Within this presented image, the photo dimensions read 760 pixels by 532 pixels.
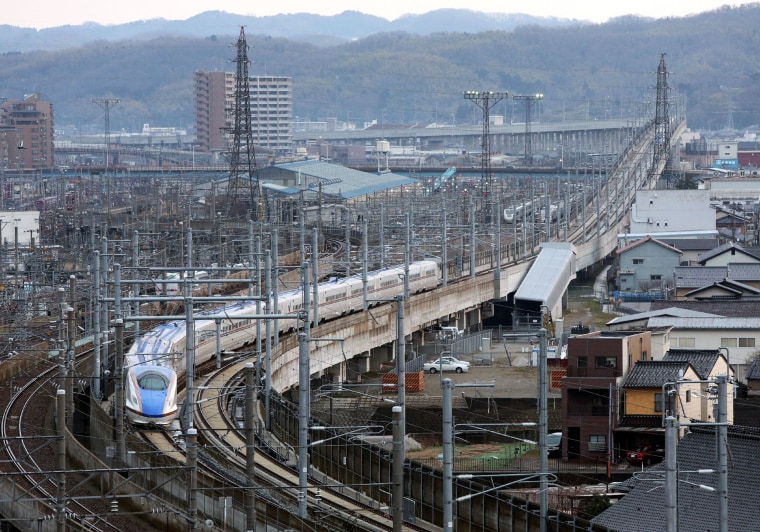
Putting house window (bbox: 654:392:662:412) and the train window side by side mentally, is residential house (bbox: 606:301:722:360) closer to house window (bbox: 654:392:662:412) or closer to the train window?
house window (bbox: 654:392:662:412)

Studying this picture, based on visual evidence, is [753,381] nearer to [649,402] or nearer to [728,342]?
[649,402]

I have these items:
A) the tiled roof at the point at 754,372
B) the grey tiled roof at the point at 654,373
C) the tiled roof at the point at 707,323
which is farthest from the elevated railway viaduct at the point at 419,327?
the tiled roof at the point at 754,372

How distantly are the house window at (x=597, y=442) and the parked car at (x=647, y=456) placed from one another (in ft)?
1.11

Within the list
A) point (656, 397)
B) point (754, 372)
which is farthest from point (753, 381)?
point (656, 397)

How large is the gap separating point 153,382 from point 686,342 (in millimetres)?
7505

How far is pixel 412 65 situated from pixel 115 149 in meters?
59.7

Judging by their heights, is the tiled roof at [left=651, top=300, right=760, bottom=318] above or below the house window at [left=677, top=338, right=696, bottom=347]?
above

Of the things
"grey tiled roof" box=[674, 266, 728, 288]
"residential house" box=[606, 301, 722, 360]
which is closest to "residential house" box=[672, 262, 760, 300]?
"grey tiled roof" box=[674, 266, 728, 288]

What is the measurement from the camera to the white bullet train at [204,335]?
12.8m

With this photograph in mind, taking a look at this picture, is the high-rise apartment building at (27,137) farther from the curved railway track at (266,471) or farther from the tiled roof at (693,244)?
the curved railway track at (266,471)

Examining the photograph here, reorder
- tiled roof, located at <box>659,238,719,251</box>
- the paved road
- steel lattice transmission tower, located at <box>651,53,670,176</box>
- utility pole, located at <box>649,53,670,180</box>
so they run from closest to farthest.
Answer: the paved road, tiled roof, located at <box>659,238,719,251</box>, utility pole, located at <box>649,53,670,180</box>, steel lattice transmission tower, located at <box>651,53,670,176</box>

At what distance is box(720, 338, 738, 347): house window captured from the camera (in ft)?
57.7

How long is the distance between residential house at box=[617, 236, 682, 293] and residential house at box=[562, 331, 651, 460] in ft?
38.5

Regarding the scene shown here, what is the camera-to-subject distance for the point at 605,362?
1462 cm
